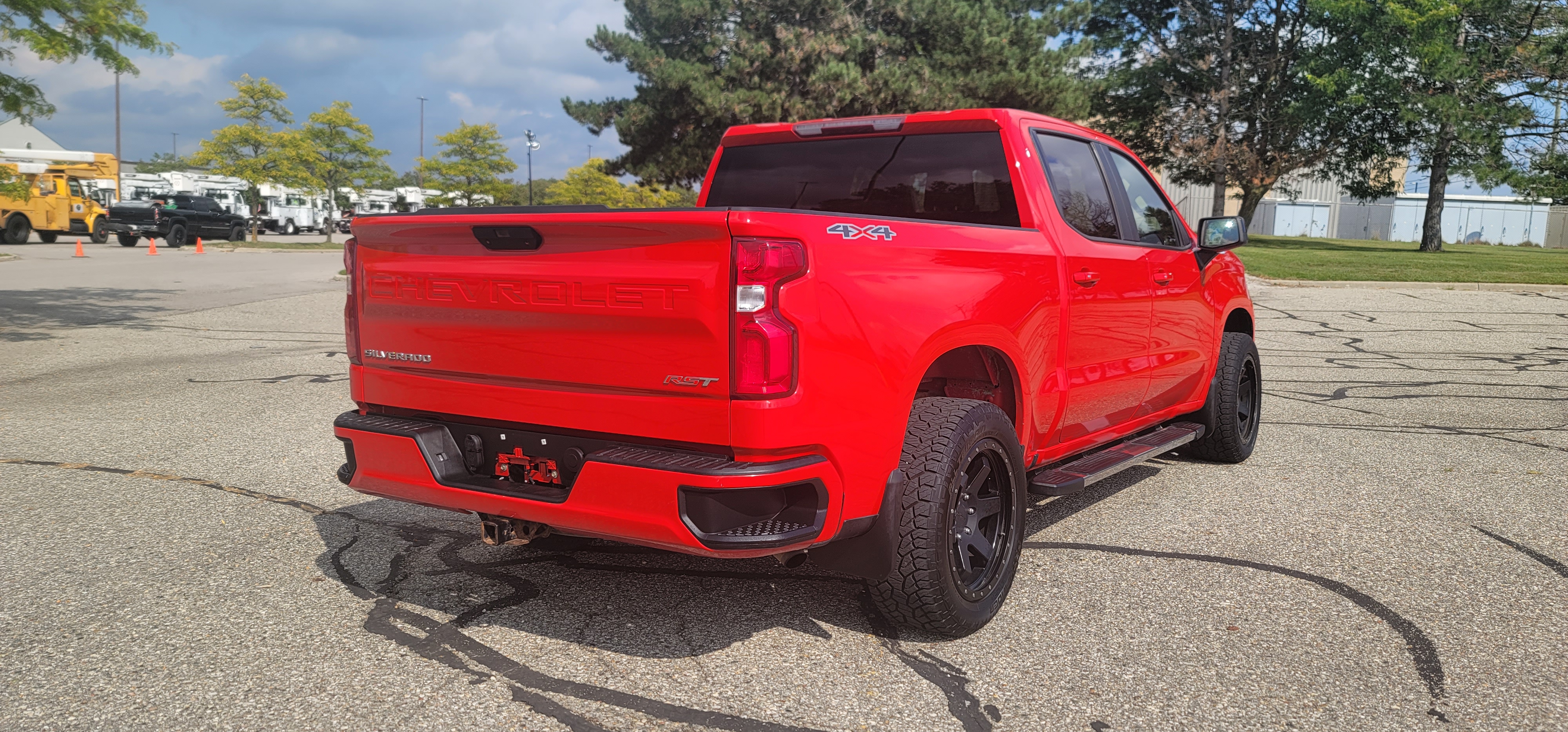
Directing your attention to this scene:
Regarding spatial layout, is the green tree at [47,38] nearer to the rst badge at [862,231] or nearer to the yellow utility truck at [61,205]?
the rst badge at [862,231]

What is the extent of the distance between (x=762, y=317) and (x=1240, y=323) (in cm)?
462

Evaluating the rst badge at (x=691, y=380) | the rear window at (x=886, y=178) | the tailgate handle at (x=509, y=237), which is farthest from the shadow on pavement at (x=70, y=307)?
the rst badge at (x=691, y=380)

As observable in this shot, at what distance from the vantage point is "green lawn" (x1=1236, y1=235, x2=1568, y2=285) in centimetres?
2211

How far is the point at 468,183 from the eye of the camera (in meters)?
50.6

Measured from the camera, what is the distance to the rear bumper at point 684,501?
117 inches

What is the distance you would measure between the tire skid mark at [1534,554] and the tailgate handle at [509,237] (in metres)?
4.16

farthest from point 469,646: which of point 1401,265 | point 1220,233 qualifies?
point 1401,265

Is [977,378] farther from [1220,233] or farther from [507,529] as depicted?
[1220,233]

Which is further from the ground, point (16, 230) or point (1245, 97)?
point (1245, 97)

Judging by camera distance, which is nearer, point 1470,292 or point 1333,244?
point 1470,292

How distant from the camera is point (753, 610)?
3.89 meters

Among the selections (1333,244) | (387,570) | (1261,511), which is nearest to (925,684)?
(387,570)

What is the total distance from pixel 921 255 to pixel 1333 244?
151 ft

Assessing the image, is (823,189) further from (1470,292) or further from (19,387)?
(1470,292)
